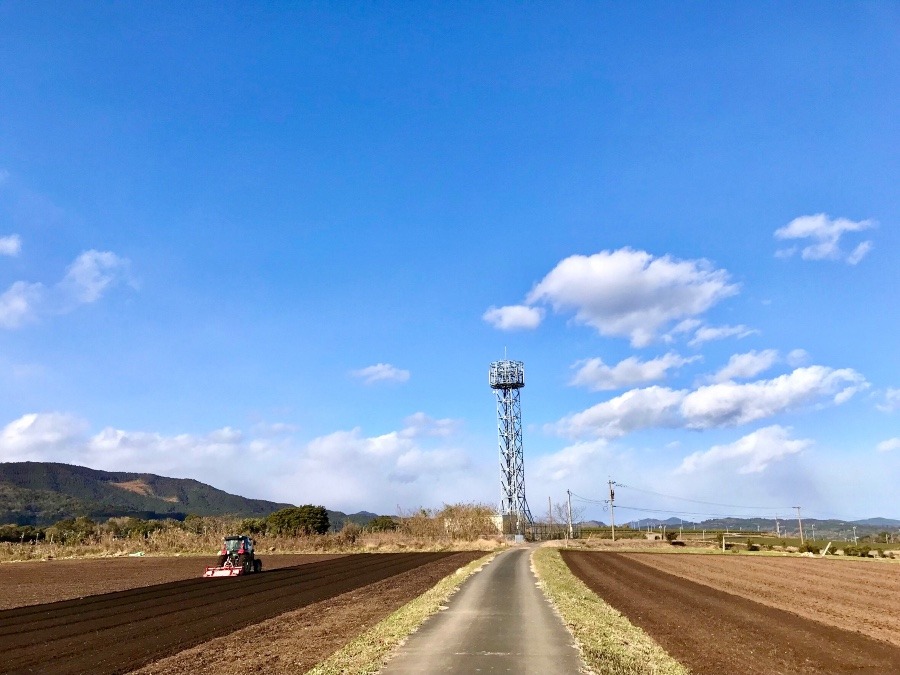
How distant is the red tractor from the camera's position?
40094 millimetres

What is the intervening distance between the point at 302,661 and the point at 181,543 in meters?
68.3

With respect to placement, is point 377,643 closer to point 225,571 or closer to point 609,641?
point 609,641

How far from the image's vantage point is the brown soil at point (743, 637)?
14266mm

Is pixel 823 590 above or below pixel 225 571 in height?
below

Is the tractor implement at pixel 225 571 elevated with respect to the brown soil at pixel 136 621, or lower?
lower

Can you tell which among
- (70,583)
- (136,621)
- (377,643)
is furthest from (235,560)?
(377,643)

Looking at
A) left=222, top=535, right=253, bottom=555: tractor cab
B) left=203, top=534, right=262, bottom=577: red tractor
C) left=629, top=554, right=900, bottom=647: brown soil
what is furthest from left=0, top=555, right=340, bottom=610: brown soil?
left=629, top=554, right=900, bottom=647: brown soil

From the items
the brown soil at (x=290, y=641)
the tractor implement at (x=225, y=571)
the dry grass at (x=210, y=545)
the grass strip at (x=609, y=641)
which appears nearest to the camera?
the grass strip at (x=609, y=641)

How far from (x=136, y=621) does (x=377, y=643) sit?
33.2 feet

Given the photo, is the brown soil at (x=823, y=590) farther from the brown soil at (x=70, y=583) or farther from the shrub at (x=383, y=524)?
the shrub at (x=383, y=524)

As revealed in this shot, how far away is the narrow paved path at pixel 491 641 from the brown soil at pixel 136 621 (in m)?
A: 6.14

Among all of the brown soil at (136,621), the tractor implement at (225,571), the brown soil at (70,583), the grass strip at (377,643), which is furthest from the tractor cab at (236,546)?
the grass strip at (377,643)

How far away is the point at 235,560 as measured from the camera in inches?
1638

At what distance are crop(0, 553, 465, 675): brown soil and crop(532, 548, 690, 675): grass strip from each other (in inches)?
387
